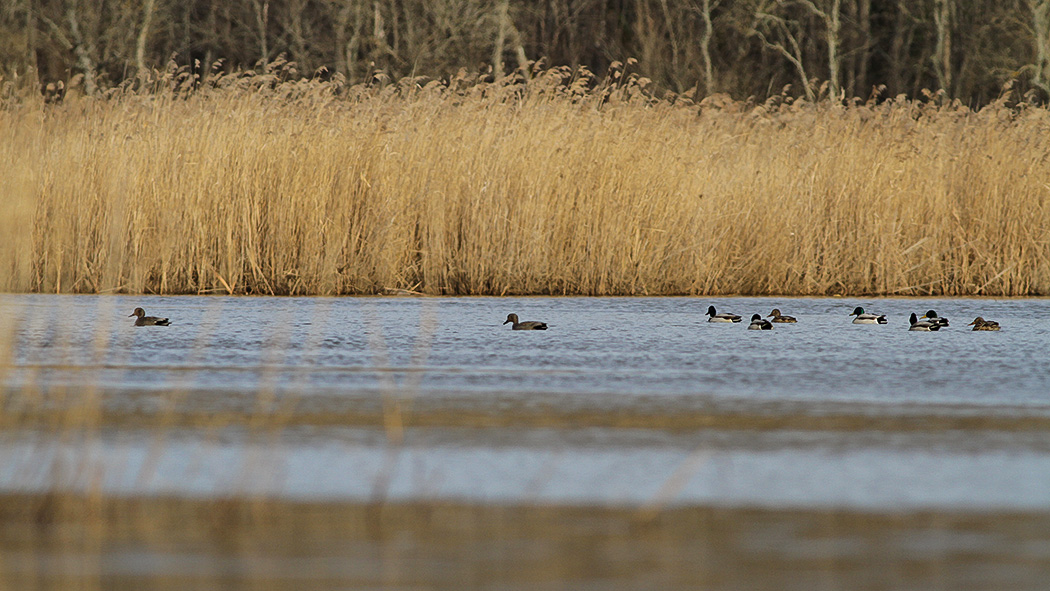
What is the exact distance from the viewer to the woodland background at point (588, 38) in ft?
89.1

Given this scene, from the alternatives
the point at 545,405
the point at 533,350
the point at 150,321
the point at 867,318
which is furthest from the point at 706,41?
the point at 545,405

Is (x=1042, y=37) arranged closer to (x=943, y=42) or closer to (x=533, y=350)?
(x=943, y=42)

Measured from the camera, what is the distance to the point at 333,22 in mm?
28078

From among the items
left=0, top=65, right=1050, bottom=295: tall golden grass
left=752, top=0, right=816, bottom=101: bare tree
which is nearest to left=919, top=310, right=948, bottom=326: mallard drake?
left=0, top=65, right=1050, bottom=295: tall golden grass

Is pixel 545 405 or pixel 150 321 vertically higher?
pixel 150 321

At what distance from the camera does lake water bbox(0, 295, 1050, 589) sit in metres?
3.43

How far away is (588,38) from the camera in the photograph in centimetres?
3027

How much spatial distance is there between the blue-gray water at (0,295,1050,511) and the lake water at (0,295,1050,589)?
1 cm

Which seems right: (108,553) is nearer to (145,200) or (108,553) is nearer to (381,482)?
(381,482)

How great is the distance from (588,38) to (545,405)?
2605 centimetres

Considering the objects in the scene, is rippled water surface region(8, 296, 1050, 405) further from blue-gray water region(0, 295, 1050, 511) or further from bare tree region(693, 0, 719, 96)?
bare tree region(693, 0, 719, 96)

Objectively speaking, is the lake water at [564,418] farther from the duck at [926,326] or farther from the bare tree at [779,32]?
the bare tree at [779,32]

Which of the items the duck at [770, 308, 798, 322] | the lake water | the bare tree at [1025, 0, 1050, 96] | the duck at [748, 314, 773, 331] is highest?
the bare tree at [1025, 0, 1050, 96]

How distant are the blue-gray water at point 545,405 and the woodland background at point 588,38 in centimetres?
1932
